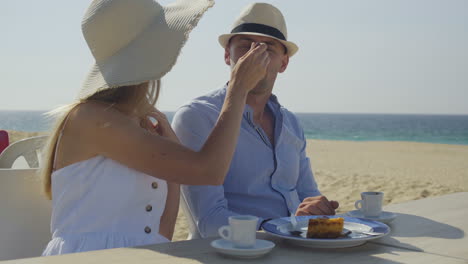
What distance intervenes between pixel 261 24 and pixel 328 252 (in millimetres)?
1536

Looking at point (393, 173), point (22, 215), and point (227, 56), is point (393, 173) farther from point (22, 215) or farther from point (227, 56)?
point (22, 215)

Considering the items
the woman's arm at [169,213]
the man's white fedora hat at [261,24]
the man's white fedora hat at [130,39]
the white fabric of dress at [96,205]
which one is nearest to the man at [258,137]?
the man's white fedora hat at [261,24]

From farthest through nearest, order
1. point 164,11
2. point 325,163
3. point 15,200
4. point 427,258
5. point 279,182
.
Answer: point 325,163 < point 279,182 < point 15,200 < point 164,11 < point 427,258

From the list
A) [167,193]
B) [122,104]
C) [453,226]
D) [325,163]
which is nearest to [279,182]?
[167,193]

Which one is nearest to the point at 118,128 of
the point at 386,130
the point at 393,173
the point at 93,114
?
the point at 93,114

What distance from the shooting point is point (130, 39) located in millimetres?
1968

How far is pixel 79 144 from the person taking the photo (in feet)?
6.33

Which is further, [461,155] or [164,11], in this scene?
[461,155]

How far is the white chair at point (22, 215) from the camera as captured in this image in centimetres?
222

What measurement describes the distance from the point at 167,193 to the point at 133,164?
43cm

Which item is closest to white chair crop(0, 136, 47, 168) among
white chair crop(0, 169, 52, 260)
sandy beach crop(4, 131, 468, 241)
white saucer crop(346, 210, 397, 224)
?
white chair crop(0, 169, 52, 260)

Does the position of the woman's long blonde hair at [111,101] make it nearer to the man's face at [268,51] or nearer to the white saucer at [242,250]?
the white saucer at [242,250]

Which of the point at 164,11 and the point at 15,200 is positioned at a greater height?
the point at 164,11

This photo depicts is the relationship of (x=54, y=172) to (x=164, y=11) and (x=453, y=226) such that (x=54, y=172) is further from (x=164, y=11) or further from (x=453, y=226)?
(x=453, y=226)
